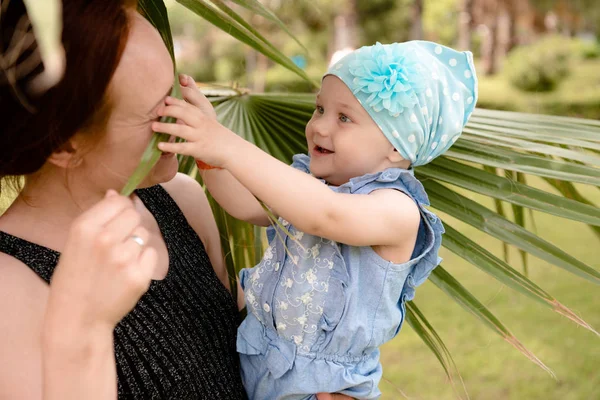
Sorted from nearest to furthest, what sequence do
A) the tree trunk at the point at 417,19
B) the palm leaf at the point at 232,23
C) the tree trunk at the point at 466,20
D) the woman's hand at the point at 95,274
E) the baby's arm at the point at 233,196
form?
the woman's hand at the point at 95,274, the palm leaf at the point at 232,23, the baby's arm at the point at 233,196, the tree trunk at the point at 417,19, the tree trunk at the point at 466,20

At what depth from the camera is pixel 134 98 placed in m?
1.04

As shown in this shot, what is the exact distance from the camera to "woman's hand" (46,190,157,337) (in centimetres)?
78

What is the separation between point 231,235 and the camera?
68.5 inches

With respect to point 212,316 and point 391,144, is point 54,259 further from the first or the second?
point 391,144

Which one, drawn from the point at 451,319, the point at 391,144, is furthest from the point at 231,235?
the point at 451,319

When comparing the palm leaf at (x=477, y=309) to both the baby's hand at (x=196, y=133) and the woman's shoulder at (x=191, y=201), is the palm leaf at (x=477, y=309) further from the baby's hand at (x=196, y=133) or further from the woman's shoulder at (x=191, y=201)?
the baby's hand at (x=196, y=133)

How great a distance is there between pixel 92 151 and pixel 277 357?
0.50 metres

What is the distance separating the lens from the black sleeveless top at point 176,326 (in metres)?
1.12

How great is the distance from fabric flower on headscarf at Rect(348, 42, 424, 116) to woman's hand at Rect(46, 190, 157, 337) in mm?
637

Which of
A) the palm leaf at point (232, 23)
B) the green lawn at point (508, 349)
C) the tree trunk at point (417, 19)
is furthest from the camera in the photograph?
the tree trunk at point (417, 19)

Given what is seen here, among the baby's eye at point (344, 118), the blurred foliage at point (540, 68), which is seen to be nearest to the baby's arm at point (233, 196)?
the baby's eye at point (344, 118)

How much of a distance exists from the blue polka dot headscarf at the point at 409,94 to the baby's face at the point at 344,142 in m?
0.02

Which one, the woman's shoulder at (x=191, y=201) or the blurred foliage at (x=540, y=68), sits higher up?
the woman's shoulder at (x=191, y=201)

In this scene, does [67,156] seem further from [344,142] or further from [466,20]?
[466,20]
